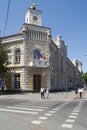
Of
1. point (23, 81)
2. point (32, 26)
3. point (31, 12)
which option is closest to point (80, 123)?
point (23, 81)

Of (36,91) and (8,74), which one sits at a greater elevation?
(8,74)

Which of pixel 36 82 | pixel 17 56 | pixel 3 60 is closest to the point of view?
pixel 3 60

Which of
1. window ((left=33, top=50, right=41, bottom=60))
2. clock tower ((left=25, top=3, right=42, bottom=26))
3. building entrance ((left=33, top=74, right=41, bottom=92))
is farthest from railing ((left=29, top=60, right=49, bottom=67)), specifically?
clock tower ((left=25, top=3, right=42, bottom=26))

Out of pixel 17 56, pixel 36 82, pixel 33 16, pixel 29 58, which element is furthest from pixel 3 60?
pixel 33 16

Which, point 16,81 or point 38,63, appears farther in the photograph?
point 16,81

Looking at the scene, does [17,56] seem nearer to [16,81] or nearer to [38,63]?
[38,63]

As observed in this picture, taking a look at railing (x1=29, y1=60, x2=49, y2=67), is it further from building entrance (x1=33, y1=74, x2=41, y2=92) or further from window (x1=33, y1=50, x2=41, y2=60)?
building entrance (x1=33, y1=74, x2=41, y2=92)

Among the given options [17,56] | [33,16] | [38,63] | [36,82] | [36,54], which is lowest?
[36,82]

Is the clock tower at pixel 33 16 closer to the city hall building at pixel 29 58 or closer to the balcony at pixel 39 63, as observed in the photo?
the city hall building at pixel 29 58

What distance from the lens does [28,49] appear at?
44.8m

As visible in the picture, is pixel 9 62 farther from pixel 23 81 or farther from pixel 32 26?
pixel 32 26

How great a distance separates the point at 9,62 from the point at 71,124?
31.9 m

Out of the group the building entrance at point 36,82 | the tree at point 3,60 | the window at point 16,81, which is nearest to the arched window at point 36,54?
the building entrance at point 36,82

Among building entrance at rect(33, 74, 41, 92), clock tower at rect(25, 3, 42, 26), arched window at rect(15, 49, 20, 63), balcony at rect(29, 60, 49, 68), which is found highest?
clock tower at rect(25, 3, 42, 26)
